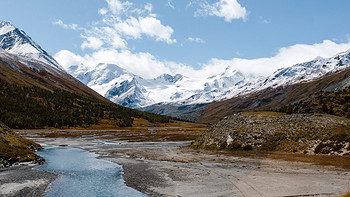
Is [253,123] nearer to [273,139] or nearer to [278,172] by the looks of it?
[273,139]

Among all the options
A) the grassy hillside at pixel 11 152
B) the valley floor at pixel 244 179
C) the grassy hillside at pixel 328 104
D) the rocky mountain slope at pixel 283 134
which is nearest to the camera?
the valley floor at pixel 244 179

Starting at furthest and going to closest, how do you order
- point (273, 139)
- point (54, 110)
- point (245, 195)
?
point (54, 110) → point (273, 139) → point (245, 195)

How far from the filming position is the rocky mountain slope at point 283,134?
1721 inches

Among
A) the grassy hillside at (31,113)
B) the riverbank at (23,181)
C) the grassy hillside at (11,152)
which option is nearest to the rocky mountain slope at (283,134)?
the riverbank at (23,181)

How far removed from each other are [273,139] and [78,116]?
168119 millimetres

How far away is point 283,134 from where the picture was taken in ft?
167

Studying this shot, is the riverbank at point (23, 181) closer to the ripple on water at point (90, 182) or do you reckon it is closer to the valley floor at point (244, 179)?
the ripple on water at point (90, 182)

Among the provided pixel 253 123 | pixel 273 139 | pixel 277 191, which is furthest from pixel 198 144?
pixel 277 191

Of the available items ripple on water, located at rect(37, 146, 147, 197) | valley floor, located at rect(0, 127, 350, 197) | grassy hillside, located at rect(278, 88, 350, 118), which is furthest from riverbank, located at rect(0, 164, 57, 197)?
grassy hillside, located at rect(278, 88, 350, 118)

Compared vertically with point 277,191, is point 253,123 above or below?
above

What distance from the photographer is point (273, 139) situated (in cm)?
5147

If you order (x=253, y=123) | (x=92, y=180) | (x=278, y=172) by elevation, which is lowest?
(x=92, y=180)

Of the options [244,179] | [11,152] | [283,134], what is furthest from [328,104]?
[11,152]

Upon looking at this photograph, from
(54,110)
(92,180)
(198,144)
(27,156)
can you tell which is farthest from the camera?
(54,110)
